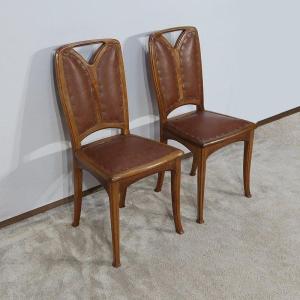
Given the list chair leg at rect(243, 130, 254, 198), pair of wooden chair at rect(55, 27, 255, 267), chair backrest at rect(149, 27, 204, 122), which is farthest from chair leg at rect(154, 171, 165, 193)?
chair leg at rect(243, 130, 254, 198)

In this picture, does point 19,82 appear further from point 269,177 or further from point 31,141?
point 269,177

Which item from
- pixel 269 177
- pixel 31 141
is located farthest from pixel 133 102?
pixel 269 177

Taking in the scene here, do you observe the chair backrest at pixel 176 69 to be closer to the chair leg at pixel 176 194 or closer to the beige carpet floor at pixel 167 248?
the chair leg at pixel 176 194

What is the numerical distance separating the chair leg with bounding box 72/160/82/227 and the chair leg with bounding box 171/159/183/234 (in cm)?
44

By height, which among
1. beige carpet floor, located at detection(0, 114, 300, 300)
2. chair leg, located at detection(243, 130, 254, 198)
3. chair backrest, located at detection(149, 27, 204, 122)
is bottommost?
beige carpet floor, located at detection(0, 114, 300, 300)

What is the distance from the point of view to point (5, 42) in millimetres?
1808

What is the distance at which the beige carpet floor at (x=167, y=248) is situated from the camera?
1730 mm

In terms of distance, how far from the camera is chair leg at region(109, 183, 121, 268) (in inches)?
68.0

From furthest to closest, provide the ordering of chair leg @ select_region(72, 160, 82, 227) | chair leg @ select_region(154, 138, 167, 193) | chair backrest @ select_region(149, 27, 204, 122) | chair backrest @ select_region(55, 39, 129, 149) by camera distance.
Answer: chair leg @ select_region(154, 138, 167, 193)
chair backrest @ select_region(149, 27, 204, 122)
chair leg @ select_region(72, 160, 82, 227)
chair backrest @ select_region(55, 39, 129, 149)

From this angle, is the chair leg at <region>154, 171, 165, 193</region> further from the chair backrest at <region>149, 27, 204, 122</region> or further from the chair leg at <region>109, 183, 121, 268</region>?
the chair leg at <region>109, 183, 121, 268</region>

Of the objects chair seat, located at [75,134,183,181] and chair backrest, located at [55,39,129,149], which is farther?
chair backrest, located at [55,39,129,149]

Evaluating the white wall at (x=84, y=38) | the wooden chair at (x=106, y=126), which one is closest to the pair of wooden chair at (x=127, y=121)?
the wooden chair at (x=106, y=126)

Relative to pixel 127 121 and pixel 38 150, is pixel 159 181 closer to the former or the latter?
pixel 127 121

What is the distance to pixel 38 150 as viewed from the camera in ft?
6.87
